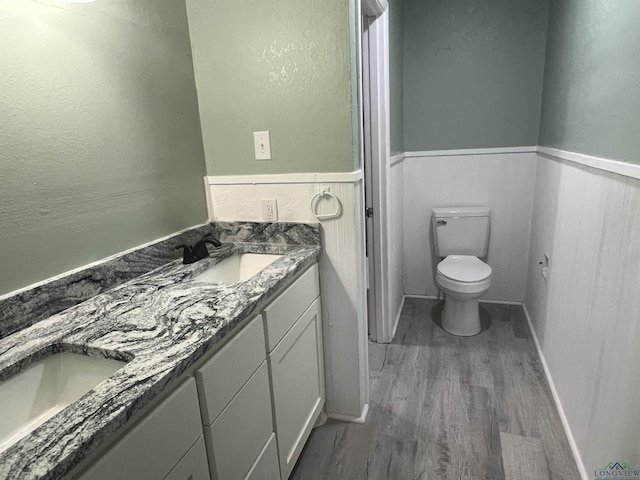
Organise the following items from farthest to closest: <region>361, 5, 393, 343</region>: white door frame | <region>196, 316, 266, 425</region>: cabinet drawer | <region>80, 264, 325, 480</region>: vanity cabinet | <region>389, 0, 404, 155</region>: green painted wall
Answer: <region>389, 0, 404, 155</region>: green painted wall → <region>361, 5, 393, 343</region>: white door frame → <region>196, 316, 266, 425</region>: cabinet drawer → <region>80, 264, 325, 480</region>: vanity cabinet

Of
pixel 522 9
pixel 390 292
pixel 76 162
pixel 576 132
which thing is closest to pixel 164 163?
pixel 76 162

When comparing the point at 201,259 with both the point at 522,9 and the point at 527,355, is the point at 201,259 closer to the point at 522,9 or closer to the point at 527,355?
the point at 527,355

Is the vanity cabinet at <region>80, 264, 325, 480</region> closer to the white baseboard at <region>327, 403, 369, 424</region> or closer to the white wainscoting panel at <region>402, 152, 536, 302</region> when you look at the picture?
the white baseboard at <region>327, 403, 369, 424</region>

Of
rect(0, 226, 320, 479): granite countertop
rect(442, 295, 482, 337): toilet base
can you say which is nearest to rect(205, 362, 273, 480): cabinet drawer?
rect(0, 226, 320, 479): granite countertop

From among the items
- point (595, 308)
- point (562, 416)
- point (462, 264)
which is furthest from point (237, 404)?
point (462, 264)

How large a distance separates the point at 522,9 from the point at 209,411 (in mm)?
2942

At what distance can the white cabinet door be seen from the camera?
1.32 m

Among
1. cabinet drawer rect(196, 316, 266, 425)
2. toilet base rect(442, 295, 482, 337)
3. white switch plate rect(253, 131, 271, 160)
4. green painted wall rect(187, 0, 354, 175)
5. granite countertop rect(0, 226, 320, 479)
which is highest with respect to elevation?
green painted wall rect(187, 0, 354, 175)

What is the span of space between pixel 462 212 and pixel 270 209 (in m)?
1.64

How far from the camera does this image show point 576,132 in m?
1.69

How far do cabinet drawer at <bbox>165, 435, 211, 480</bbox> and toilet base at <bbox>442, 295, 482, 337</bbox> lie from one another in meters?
1.97

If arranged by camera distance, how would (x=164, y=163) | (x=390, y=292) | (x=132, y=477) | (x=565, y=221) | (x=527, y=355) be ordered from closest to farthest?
(x=132, y=477) < (x=164, y=163) < (x=565, y=221) < (x=527, y=355) < (x=390, y=292)

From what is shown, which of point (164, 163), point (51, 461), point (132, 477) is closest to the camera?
point (51, 461)

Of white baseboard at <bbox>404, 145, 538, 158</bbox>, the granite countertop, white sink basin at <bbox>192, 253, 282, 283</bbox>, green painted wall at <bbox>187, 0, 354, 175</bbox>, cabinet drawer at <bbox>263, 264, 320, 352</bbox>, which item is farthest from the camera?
white baseboard at <bbox>404, 145, 538, 158</bbox>
